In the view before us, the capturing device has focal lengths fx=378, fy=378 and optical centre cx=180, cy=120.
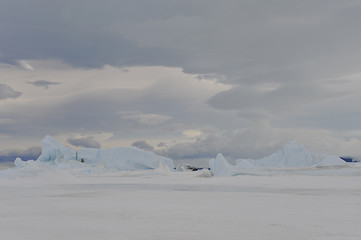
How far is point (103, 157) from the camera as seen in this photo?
163 ft

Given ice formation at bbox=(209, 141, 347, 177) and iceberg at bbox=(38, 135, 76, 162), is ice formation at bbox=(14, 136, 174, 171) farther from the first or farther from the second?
ice formation at bbox=(209, 141, 347, 177)

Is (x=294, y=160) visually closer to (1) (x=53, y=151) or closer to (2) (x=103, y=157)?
(2) (x=103, y=157)

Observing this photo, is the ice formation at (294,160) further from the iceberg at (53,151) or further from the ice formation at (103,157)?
the iceberg at (53,151)

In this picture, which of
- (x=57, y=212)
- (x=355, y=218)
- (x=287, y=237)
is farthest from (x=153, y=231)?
(x=355, y=218)

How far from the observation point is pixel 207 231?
20.1 feet

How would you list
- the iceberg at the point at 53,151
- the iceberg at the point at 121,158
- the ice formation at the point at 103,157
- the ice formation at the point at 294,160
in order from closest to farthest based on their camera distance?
Result: the ice formation at the point at 294,160, the iceberg at the point at 53,151, the ice formation at the point at 103,157, the iceberg at the point at 121,158

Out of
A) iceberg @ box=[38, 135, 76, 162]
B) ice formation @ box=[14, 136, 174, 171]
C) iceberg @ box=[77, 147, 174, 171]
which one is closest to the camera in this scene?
iceberg @ box=[38, 135, 76, 162]

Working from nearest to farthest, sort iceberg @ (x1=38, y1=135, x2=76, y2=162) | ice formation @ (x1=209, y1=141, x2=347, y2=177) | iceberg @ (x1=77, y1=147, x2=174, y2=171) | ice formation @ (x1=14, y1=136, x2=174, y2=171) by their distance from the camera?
ice formation @ (x1=209, y1=141, x2=347, y2=177)
iceberg @ (x1=38, y1=135, x2=76, y2=162)
ice formation @ (x1=14, y1=136, x2=174, y2=171)
iceberg @ (x1=77, y1=147, x2=174, y2=171)

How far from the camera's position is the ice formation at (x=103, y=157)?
→ 48.4 meters

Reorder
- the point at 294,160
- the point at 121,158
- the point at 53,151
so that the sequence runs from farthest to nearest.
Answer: the point at 121,158 → the point at 53,151 → the point at 294,160

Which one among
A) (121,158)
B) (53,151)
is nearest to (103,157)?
(121,158)

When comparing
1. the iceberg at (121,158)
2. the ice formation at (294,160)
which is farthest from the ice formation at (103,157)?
the ice formation at (294,160)

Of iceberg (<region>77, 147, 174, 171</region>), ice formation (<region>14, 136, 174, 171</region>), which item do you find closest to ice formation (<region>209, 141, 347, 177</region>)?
iceberg (<region>77, 147, 174, 171</region>)

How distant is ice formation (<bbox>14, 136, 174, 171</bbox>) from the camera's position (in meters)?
48.4
